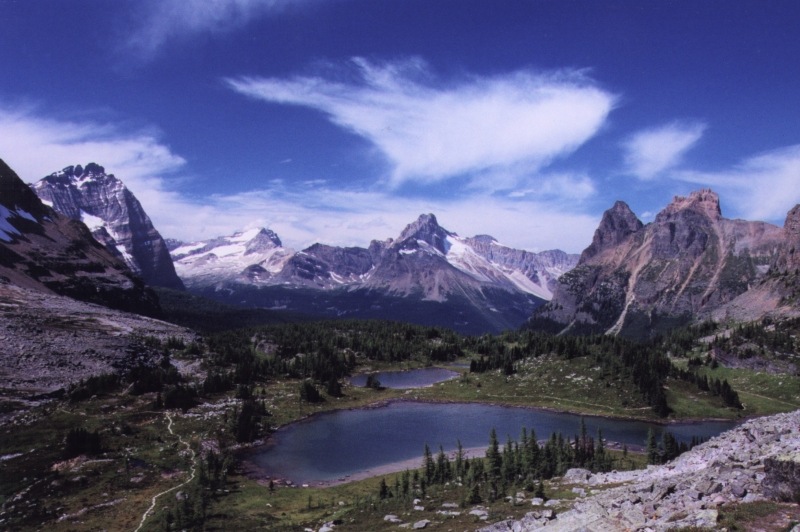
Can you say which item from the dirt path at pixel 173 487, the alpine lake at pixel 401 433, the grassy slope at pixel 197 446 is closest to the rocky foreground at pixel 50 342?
the grassy slope at pixel 197 446

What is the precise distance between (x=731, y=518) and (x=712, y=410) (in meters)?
136

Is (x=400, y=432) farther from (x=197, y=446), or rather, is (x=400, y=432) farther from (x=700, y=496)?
(x=700, y=496)

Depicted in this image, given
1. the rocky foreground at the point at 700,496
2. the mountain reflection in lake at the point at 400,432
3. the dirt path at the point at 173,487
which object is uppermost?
the rocky foreground at the point at 700,496

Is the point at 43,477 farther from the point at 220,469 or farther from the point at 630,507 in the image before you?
the point at 630,507

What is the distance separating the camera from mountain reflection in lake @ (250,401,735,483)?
9875cm

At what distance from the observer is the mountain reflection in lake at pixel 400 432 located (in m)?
98.8

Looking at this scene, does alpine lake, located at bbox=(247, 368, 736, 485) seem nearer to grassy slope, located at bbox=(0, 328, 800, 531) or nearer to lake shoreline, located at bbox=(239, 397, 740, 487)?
lake shoreline, located at bbox=(239, 397, 740, 487)

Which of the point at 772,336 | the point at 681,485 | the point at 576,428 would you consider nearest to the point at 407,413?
the point at 576,428

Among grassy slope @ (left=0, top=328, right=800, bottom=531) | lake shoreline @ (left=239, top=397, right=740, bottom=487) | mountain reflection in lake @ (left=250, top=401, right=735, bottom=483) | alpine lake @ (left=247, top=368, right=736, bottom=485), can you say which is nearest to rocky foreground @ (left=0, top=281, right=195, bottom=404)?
grassy slope @ (left=0, top=328, right=800, bottom=531)

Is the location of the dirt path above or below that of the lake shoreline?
above

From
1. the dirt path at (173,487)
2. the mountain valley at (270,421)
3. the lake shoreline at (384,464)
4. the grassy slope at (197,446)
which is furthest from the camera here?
the lake shoreline at (384,464)

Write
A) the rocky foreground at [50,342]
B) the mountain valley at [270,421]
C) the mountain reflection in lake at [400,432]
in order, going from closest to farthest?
the mountain valley at [270,421] → the mountain reflection in lake at [400,432] → the rocky foreground at [50,342]

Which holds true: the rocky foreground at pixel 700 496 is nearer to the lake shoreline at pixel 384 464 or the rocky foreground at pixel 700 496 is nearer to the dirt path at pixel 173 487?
the dirt path at pixel 173 487

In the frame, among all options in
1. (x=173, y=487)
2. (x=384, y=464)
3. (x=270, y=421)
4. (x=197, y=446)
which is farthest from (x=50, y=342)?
(x=384, y=464)
